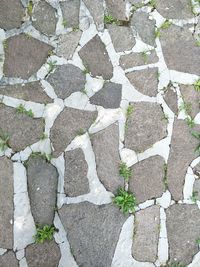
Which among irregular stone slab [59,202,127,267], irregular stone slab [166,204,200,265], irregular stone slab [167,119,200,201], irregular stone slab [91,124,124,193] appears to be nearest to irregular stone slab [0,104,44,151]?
irregular stone slab [91,124,124,193]

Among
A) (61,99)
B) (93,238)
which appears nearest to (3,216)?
(93,238)

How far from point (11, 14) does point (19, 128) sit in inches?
37.0

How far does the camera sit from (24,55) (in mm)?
3801

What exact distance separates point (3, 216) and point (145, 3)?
2.14m

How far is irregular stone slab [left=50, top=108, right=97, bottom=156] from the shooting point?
3697mm

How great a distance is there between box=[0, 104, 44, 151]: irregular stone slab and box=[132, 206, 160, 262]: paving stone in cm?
100

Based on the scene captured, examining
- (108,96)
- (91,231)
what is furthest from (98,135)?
(91,231)

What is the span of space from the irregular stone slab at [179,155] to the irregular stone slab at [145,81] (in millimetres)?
329

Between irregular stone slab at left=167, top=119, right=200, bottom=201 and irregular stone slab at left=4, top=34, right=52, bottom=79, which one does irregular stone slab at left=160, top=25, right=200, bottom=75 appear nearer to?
irregular stone slab at left=167, top=119, right=200, bottom=201

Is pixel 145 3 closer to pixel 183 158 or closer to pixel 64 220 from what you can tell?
pixel 183 158

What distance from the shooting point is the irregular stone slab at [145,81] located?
3947 mm

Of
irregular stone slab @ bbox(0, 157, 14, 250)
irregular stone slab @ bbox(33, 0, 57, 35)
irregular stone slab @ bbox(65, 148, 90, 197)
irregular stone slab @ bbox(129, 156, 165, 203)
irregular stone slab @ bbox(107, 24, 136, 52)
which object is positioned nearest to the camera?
irregular stone slab @ bbox(0, 157, 14, 250)

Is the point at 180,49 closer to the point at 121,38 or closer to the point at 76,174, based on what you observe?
the point at 121,38

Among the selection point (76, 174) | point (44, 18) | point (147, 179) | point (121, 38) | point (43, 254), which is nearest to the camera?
point (43, 254)
